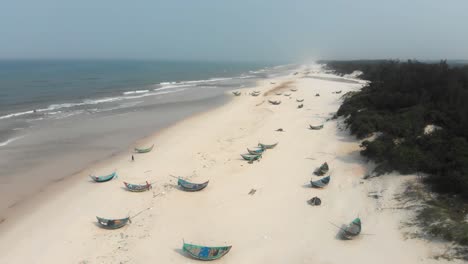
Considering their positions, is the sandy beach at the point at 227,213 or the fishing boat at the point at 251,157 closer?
the sandy beach at the point at 227,213

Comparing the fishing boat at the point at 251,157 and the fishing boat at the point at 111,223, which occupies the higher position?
the fishing boat at the point at 251,157

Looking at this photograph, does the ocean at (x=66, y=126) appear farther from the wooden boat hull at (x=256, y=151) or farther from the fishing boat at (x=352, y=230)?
the fishing boat at (x=352, y=230)

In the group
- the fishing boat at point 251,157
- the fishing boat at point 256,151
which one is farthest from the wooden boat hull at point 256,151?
the fishing boat at point 251,157

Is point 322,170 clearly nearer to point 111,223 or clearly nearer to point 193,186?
point 193,186

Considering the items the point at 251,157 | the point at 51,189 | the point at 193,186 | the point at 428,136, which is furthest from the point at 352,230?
the point at 51,189

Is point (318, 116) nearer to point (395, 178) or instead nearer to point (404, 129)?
point (404, 129)

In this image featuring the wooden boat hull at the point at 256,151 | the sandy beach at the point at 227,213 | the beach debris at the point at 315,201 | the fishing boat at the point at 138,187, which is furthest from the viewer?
the wooden boat hull at the point at 256,151

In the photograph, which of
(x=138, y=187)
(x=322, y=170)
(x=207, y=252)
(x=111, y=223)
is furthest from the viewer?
(x=322, y=170)
